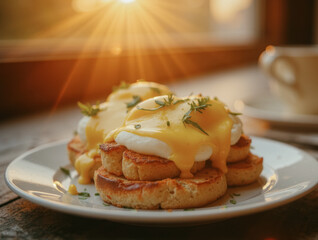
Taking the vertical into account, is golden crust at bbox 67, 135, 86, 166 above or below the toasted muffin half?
below

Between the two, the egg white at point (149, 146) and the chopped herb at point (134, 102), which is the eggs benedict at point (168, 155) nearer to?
the egg white at point (149, 146)

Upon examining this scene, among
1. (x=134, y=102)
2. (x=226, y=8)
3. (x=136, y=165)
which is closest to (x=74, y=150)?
(x=134, y=102)

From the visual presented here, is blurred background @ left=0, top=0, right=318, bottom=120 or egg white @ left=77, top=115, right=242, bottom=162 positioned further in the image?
blurred background @ left=0, top=0, right=318, bottom=120

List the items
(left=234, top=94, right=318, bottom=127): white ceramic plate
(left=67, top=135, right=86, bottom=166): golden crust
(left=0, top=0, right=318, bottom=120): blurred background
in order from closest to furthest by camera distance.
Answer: (left=67, top=135, right=86, bottom=166): golden crust, (left=234, top=94, right=318, bottom=127): white ceramic plate, (left=0, top=0, right=318, bottom=120): blurred background

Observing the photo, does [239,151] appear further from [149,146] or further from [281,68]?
[281,68]

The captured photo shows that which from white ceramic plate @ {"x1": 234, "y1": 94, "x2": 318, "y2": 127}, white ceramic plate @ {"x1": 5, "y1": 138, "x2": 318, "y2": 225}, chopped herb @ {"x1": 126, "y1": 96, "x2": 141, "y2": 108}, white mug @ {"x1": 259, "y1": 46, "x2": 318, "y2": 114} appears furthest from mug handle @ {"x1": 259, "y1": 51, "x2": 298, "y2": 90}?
chopped herb @ {"x1": 126, "y1": 96, "x2": 141, "y2": 108}

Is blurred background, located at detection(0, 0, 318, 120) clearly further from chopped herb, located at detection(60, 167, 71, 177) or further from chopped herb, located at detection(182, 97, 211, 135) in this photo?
chopped herb, located at detection(182, 97, 211, 135)

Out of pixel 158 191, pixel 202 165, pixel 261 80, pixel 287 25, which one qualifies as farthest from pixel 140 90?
pixel 287 25

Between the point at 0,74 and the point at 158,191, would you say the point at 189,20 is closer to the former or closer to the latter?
the point at 0,74
